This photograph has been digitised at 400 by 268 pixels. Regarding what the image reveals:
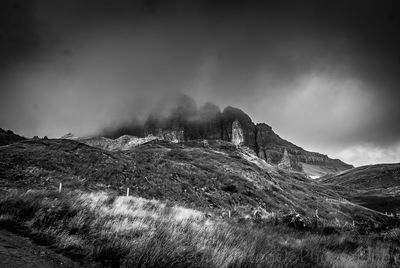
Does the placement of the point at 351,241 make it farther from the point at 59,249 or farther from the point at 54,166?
the point at 54,166

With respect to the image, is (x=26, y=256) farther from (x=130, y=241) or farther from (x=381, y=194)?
(x=381, y=194)

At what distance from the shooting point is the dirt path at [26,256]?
343cm

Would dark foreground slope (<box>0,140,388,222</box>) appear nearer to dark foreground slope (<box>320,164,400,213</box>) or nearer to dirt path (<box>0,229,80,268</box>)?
dirt path (<box>0,229,80,268</box>)

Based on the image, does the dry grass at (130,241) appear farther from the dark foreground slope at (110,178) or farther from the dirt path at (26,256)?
the dark foreground slope at (110,178)

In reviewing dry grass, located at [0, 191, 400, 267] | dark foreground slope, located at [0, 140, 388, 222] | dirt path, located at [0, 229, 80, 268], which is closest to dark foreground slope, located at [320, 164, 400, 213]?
dark foreground slope, located at [0, 140, 388, 222]

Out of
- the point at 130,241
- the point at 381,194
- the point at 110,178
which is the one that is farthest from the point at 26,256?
the point at 381,194

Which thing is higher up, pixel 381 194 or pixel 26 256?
pixel 26 256

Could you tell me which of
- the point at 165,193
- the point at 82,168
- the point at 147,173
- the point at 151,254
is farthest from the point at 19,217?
the point at 147,173

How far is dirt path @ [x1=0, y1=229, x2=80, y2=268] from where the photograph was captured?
3.43 metres

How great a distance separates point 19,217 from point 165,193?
25.4 metres

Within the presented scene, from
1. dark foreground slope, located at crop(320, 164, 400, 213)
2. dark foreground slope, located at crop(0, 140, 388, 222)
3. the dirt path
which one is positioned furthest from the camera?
dark foreground slope, located at crop(320, 164, 400, 213)

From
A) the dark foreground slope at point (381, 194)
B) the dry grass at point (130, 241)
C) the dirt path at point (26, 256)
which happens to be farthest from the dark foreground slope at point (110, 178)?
the dark foreground slope at point (381, 194)

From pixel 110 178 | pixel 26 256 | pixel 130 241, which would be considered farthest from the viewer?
pixel 110 178

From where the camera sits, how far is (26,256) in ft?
12.1
